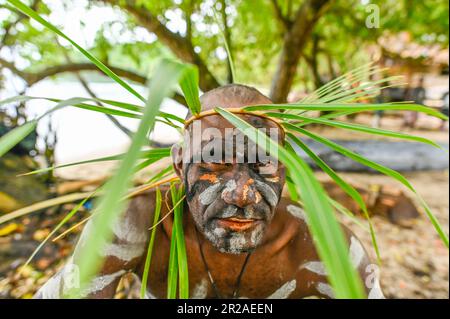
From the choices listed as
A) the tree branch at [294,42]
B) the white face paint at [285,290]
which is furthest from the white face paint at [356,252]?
the tree branch at [294,42]

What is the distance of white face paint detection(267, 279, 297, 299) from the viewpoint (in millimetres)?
1266

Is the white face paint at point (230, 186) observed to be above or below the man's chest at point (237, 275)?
above

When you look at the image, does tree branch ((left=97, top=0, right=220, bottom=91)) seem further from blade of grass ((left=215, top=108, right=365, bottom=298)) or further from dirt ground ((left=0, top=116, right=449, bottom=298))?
blade of grass ((left=215, top=108, right=365, bottom=298))

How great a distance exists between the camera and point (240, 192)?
84 centimetres

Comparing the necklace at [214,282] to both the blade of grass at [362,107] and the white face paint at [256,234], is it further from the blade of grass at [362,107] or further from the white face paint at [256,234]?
the blade of grass at [362,107]

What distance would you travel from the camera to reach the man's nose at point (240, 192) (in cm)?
84

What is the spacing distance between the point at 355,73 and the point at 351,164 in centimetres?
438

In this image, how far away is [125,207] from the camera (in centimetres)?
112

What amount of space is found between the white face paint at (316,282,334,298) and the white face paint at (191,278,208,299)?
0.47 m

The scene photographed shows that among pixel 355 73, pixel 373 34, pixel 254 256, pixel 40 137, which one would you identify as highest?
pixel 373 34

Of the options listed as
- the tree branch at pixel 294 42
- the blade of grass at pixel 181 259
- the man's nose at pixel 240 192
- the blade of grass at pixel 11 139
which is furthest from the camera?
the tree branch at pixel 294 42

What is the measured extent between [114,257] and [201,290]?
0.40 metres
